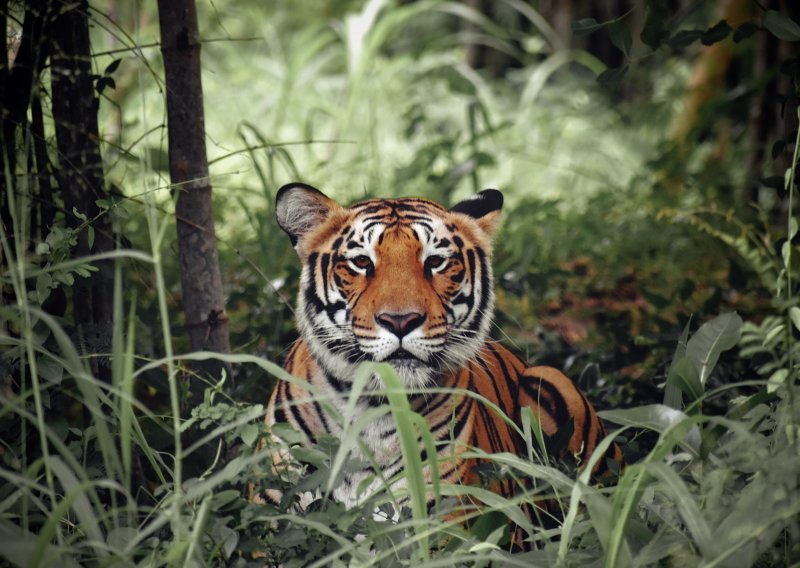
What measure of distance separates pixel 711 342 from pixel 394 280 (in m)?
0.67

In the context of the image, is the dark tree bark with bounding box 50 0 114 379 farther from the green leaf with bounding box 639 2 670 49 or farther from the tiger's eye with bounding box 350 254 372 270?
the green leaf with bounding box 639 2 670 49

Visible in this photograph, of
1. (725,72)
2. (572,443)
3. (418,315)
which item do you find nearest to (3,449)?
(418,315)

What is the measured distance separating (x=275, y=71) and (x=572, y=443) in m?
5.60

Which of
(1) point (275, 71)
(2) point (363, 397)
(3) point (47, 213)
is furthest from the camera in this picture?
(1) point (275, 71)

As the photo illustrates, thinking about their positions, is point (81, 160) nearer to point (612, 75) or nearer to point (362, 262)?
point (362, 262)

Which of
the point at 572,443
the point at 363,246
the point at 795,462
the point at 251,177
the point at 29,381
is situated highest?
the point at 251,177

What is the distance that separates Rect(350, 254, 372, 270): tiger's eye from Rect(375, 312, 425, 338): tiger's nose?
0.15 m

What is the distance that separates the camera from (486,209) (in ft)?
6.78

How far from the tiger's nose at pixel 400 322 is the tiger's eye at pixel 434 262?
16 cm

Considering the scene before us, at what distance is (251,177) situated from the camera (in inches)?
226

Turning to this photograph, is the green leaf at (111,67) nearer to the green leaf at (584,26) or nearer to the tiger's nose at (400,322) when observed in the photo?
the tiger's nose at (400,322)

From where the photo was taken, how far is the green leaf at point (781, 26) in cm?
198

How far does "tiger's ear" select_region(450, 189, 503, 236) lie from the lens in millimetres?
2059

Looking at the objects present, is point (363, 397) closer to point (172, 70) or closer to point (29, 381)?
Answer: point (29, 381)
